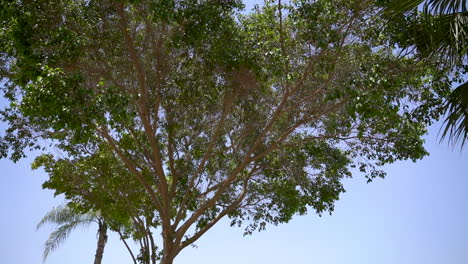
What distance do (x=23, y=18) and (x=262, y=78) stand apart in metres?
4.47

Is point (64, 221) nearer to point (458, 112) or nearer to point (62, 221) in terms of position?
point (62, 221)

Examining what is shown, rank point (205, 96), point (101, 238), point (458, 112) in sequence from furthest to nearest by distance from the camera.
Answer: point (101, 238), point (205, 96), point (458, 112)

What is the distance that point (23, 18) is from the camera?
859 centimetres

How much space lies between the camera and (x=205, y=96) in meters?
11.4

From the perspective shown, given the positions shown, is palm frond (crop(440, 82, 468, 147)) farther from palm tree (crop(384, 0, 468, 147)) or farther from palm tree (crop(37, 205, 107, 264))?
palm tree (crop(37, 205, 107, 264))

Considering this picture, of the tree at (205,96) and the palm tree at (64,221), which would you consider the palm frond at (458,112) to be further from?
the palm tree at (64,221)

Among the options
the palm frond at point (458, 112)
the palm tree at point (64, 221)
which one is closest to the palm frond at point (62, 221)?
the palm tree at point (64, 221)

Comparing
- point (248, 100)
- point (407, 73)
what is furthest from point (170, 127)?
point (407, 73)

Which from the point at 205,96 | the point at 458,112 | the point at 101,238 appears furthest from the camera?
the point at 101,238

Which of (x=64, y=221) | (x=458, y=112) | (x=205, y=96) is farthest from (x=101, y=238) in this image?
(x=458, y=112)

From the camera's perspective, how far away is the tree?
8641 millimetres

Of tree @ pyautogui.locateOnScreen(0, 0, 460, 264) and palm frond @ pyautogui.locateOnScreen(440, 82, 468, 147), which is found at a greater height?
tree @ pyautogui.locateOnScreen(0, 0, 460, 264)

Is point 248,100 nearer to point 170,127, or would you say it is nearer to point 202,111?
point 202,111

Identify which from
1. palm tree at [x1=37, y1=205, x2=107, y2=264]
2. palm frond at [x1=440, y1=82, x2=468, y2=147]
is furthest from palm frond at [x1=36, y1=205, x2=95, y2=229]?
palm frond at [x1=440, y1=82, x2=468, y2=147]
